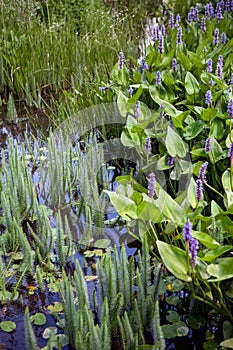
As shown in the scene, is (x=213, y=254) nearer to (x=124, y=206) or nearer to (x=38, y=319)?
(x=124, y=206)

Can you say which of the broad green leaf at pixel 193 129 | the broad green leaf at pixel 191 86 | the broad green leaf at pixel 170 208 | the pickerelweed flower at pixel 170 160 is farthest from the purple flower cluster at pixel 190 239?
the broad green leaf at pixel 191 86

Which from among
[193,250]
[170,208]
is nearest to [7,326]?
[170,208]

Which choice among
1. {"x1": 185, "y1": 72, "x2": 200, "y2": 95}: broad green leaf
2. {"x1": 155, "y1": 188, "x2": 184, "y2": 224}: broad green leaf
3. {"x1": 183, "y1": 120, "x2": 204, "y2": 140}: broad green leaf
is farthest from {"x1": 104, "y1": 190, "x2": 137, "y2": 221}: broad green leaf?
{"x1": 185, "y1": 72, "x2": 200, "y2": 95}: broad green leaf

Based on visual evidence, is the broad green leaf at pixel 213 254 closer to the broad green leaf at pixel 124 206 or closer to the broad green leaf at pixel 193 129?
the broad green leaf at pixel 124 206

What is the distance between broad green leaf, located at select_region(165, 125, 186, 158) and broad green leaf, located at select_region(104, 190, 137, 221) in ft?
1.52

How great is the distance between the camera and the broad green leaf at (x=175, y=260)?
1.44 meters

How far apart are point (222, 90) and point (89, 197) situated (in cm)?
79

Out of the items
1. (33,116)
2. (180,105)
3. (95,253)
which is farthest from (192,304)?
(33,116)

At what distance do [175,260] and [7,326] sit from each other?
70cm

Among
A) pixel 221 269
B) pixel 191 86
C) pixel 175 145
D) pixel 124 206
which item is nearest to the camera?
pixel 221 269

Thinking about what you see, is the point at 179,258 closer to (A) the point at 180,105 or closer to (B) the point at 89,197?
(B) the point at 89,197

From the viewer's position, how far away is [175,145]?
2078 mm

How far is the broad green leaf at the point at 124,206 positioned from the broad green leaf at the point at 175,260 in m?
0.24

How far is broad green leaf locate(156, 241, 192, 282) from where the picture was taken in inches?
56.8
